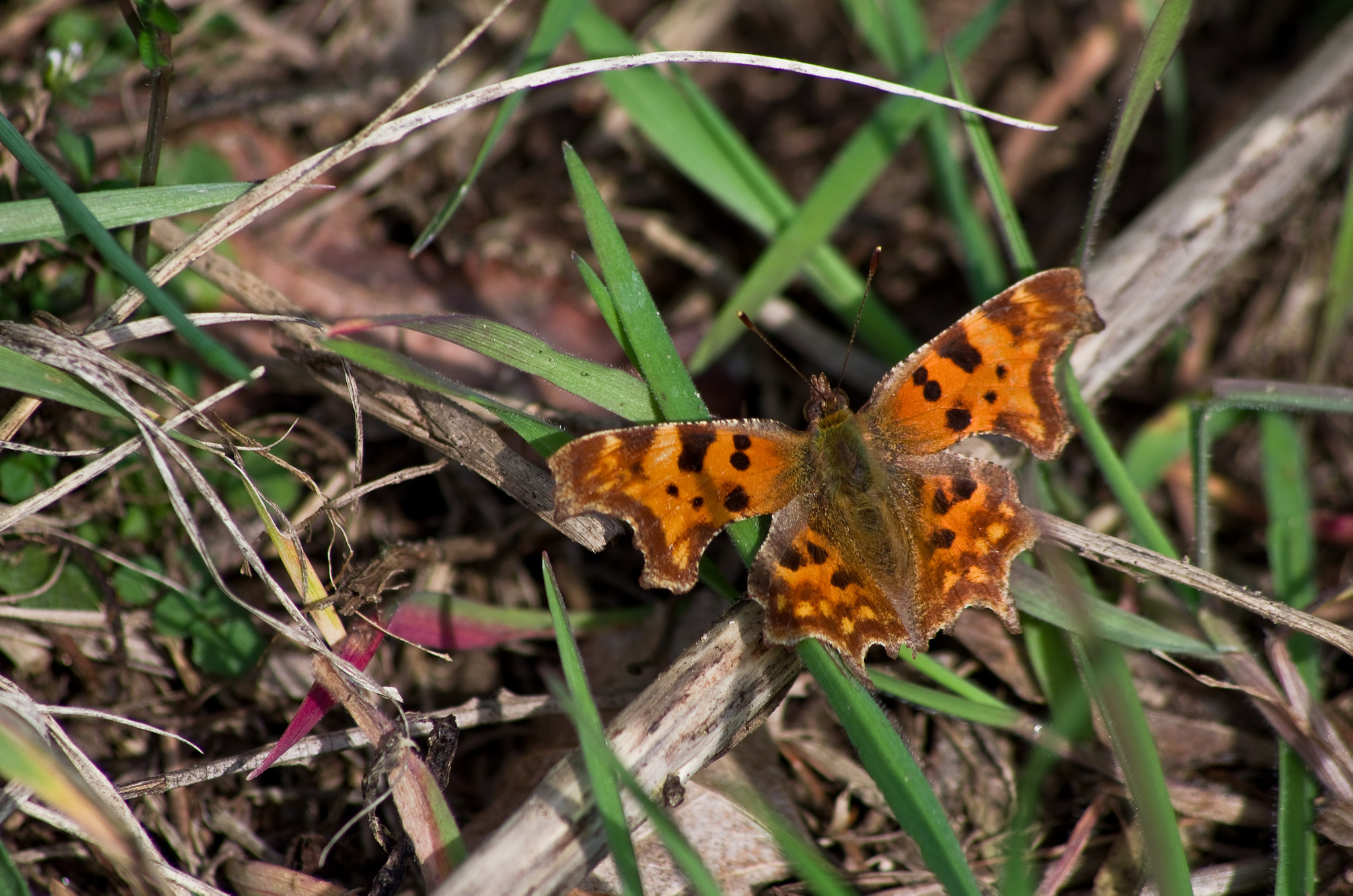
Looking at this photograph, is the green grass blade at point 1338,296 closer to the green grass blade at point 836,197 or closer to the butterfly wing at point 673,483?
the green grass blade at point 836,197

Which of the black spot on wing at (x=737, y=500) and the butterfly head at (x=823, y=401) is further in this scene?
the butterfly head at (x=823, y=401)

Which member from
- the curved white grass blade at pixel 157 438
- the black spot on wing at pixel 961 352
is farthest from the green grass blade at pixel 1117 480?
the curved white grass blade at pixel 157 438

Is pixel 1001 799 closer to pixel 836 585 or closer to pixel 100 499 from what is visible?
pixel 836 585

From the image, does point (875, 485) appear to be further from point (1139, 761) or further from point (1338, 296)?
point (1338, 296)

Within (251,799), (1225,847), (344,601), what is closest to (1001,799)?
(1225,847)

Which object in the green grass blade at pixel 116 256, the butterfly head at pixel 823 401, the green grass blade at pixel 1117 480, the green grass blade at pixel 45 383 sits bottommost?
the green grass blade at pixel 1117 480
